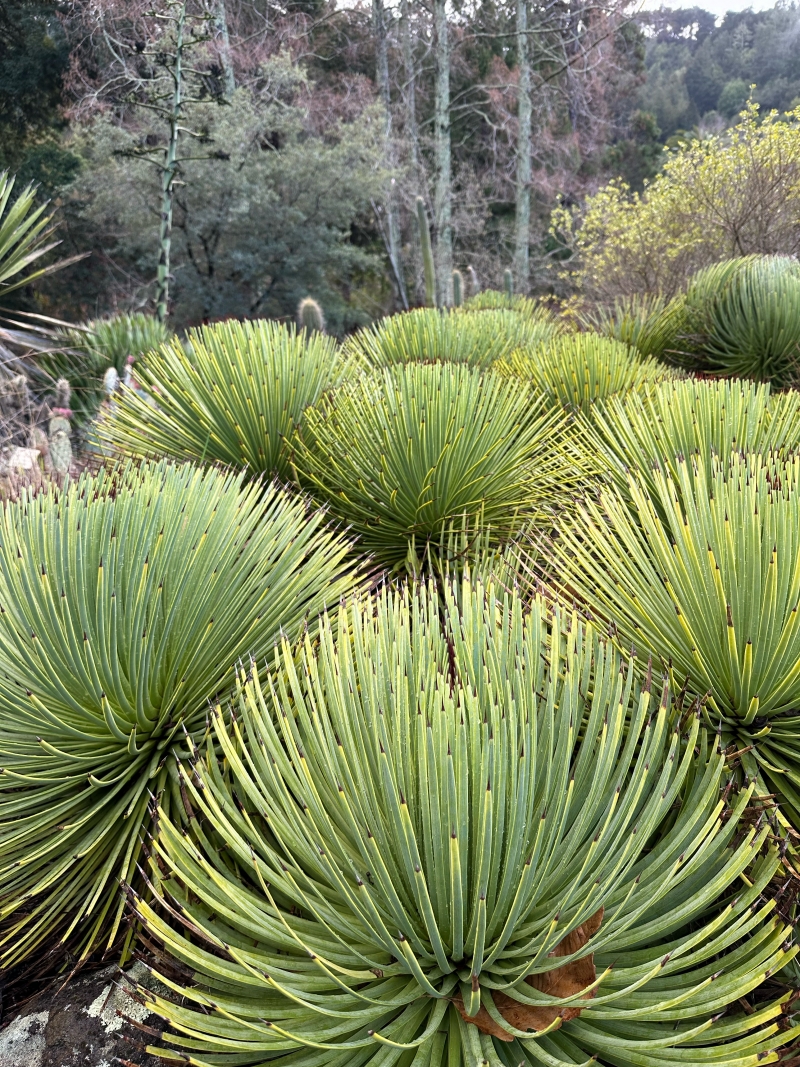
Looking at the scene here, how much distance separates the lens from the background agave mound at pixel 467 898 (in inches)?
37.8

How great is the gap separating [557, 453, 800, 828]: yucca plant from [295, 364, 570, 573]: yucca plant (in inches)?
40.5

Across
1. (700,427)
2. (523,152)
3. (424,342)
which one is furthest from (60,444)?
(523,152)

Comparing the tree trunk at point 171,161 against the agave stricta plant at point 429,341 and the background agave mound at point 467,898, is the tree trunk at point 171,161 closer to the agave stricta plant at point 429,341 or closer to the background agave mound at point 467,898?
the agave stricta plant at point 429,341

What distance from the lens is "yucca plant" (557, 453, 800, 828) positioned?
1377 millimetres

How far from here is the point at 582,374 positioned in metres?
3.73

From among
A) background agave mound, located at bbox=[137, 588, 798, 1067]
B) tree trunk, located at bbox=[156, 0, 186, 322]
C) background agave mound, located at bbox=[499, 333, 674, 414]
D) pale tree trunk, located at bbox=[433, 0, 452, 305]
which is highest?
pale tree trunk, located at bbox=[433, 0, 452, 305]

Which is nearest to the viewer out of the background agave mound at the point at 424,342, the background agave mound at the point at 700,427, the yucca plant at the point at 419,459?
the background agave mound at the point at 700,427

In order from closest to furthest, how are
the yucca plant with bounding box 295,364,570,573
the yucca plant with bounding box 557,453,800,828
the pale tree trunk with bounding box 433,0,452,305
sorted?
the yucca plant with bounding box 557,453,800,828
the yucca plant with bounding box 295,364,570,573
the pale tree trunk with bounding box 433,0,452,305

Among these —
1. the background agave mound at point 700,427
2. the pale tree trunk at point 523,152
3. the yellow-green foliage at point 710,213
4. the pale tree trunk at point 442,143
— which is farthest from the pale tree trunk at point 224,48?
the background agave mound at point 700,427

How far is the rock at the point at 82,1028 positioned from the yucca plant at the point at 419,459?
157 centimetres

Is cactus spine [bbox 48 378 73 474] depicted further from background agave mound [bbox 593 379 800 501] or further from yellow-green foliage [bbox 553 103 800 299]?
yellow-green foliage [bbox 553 103 800 299]

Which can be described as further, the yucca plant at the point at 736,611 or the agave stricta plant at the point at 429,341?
the agave stricta plant at the point at 429,341

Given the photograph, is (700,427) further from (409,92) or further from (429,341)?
(409,92)

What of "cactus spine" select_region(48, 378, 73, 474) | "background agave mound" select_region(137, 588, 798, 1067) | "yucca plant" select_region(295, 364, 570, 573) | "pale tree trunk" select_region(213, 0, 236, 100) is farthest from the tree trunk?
"pale tree trunk" select_region(213, 0, 236, 100)
